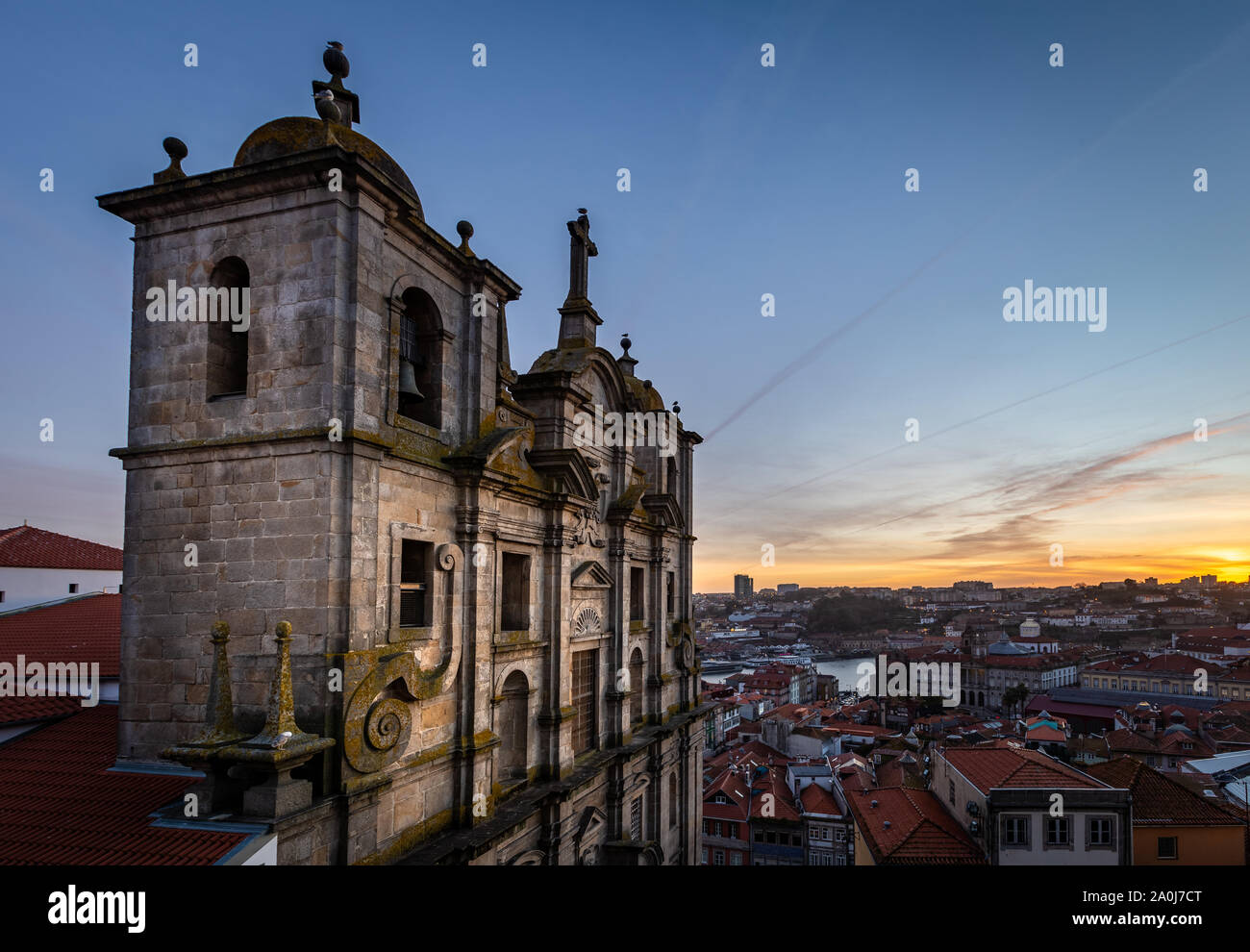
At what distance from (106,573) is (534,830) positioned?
23.0 meters

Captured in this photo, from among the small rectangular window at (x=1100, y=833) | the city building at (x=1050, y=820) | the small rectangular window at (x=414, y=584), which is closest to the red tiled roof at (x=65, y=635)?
the small rectangular window at (x=414, y=584)

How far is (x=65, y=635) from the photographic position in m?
18.7

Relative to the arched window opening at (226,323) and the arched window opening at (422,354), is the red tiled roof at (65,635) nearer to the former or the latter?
the arched window opening at (226,323)

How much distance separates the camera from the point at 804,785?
61281 mm

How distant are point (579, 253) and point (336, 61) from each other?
10199mm

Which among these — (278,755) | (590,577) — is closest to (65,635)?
(590,577)

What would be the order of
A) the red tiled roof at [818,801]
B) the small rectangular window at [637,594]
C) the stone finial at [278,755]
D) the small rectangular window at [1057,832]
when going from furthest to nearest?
the red tiled roof at [818,801], the small rectangular window at [1057,832], the small rectangular window at [637,594], the stone finial at [278,755]

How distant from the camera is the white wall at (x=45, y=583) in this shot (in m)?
25.7

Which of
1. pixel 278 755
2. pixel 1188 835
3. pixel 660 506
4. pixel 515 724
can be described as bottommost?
pixel 1188 835

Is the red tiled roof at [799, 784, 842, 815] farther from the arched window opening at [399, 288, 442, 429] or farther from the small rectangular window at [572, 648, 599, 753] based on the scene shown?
the arched window opening at [399, 288, 442, 429]

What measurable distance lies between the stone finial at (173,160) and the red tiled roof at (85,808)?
9.49 metres

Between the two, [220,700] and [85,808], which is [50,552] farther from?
[220,700]
